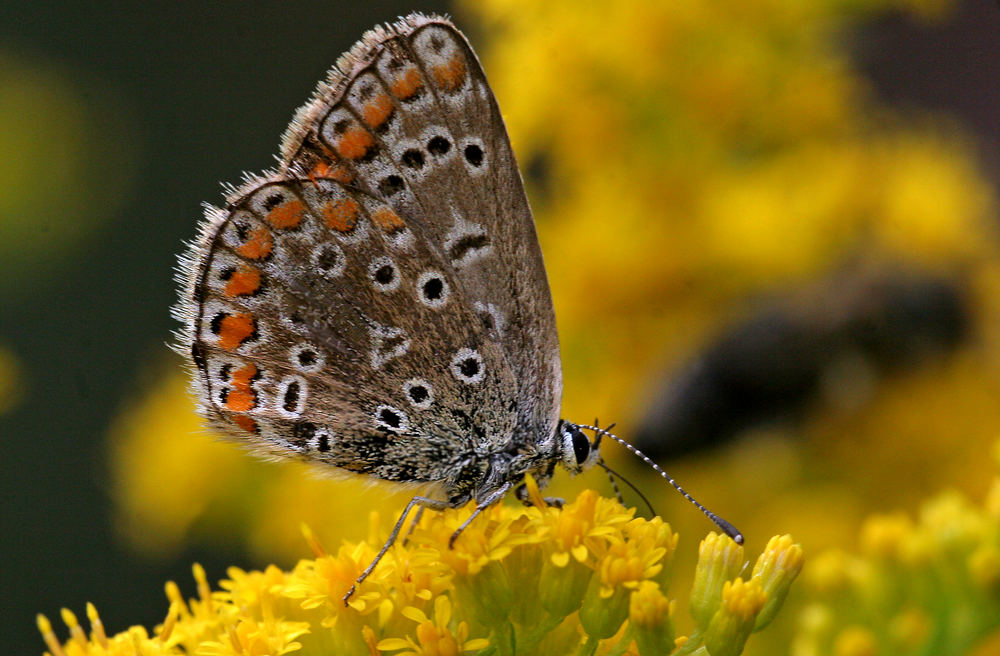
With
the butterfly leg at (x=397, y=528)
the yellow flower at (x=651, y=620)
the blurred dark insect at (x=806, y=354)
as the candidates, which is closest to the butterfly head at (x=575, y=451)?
the butterfly leg at (x=397, y=528)

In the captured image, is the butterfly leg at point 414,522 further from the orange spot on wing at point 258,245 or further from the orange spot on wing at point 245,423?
the orange spot on wing at point 258,245

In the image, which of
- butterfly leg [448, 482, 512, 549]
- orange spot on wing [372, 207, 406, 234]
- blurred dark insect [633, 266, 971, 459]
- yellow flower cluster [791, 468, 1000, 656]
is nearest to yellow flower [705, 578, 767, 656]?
yellow flower cluster [791, 468, 1000, 656]

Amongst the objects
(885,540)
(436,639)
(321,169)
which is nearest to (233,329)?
(321,169)

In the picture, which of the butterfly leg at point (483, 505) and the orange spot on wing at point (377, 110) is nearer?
the butterfly leg at point (483, 505)

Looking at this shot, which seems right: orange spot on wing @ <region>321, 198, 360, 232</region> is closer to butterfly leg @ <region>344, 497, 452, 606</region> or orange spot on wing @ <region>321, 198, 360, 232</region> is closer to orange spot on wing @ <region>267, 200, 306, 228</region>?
orange spot on wing @ <region>267, 200, 306, 228</region>

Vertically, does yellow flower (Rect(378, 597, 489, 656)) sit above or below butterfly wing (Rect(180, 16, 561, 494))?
below

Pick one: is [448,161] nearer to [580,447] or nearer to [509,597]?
[580,447]

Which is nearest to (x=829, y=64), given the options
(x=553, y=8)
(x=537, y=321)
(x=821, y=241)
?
(x=821, y=241)
